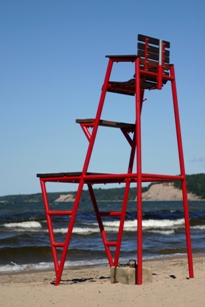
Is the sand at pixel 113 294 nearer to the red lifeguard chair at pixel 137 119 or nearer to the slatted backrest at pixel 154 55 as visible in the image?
the red lifeguard chair at pixel 137 119

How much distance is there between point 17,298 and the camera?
30.7 feet

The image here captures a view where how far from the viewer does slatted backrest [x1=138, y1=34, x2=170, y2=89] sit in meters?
10.0

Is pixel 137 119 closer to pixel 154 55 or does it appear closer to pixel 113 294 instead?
pixel 154 55

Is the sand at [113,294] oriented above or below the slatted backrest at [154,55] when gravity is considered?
below

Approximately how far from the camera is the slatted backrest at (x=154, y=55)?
32.9 ft

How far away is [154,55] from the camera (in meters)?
10.2

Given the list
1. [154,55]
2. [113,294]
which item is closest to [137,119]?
[154,55]

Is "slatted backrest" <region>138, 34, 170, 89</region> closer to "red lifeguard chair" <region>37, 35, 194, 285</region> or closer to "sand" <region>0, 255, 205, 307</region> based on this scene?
"red lifeguard chair" <region>37, 35, 194, 285</region>

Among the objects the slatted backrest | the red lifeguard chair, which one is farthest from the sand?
the slatted backrest

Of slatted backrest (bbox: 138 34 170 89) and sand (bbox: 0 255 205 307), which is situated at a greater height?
slatted backrest (bbox: 138 34 170 89)

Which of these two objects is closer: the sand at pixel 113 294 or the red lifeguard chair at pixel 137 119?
the sand at pixel 113 294

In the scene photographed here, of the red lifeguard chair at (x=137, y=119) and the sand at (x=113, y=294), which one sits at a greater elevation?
the red lifeguard chair at (x=137, y=119)

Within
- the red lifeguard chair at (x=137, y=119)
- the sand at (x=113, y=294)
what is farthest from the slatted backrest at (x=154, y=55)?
the sand at (x=113, y=294)

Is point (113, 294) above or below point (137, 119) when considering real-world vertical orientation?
below
